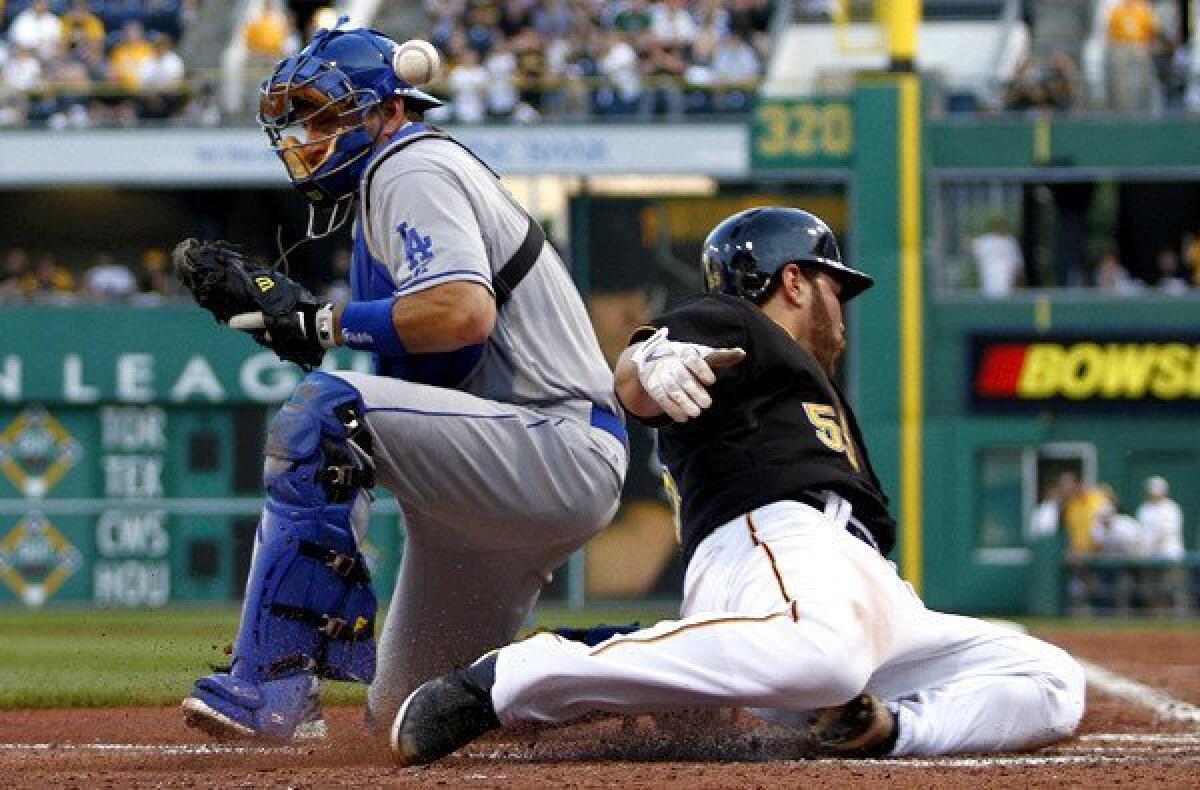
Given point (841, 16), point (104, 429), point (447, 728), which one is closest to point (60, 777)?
point (447, 728)

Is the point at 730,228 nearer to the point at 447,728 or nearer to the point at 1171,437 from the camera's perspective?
the point at 447,728

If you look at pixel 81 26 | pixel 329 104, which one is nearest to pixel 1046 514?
pixel 81 26

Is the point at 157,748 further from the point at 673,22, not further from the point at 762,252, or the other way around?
the point at 673,22

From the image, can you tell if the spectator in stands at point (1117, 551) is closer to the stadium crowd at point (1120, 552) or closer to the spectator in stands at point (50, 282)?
the stadium crowd at point (1120, 552)

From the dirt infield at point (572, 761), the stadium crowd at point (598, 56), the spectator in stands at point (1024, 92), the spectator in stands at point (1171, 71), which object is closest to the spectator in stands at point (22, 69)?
the stadium crowd at point (598, 56)

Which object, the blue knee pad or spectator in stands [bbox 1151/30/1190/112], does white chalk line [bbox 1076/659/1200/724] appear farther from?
spectator in stands [bbox 1151/30/1190/112]

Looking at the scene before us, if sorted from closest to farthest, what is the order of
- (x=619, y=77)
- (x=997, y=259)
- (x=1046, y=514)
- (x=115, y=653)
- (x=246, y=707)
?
(x=246, y=707) → (x=115, y=653) → (x=1046, y=514) → (x=997, y=259) → (x=619, y=77)

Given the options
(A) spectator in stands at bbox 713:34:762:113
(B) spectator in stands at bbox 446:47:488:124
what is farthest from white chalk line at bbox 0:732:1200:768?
(A) spectator in stands at bbox 713:34:762:113
